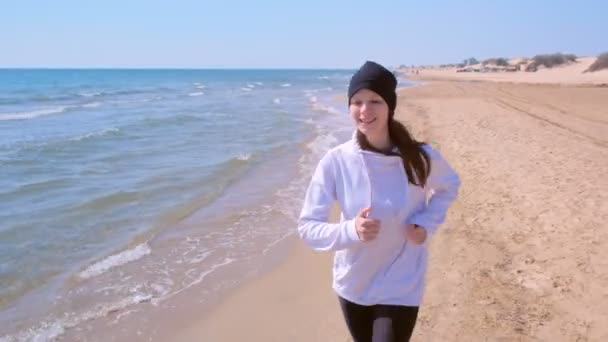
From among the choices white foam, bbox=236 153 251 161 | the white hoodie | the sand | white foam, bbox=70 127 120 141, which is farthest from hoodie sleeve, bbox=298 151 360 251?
the sand

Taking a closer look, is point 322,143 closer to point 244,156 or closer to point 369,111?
point 244,156

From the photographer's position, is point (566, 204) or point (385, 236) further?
point (566, 204)

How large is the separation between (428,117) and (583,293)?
15591mm

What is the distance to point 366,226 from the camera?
6.62 feet

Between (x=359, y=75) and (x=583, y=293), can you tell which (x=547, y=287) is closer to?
(x=583, y=293)

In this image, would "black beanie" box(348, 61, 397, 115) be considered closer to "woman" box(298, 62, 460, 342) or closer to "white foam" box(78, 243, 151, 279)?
"woman" box(298, 62, 460, 342)

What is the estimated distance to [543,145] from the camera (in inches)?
426

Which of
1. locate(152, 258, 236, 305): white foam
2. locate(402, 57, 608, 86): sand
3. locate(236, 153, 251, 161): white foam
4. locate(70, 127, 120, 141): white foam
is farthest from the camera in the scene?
locate(402, 57, 608, 86): sand

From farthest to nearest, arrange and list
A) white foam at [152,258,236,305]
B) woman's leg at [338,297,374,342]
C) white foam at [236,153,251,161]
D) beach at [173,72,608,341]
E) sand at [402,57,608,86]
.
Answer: sand at [402,57,608,86] < white foam at [236,153,251,161] < white foam at [152,258,236,305] < beach at [173,72,608,341] < woman's leg at [338,297,374,342]

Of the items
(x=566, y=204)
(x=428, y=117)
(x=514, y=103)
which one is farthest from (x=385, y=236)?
(x=514, y=103)

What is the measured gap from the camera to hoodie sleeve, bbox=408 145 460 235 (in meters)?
2.18

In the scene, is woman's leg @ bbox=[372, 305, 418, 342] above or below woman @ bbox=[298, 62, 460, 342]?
below

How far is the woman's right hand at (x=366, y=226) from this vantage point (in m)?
2.02

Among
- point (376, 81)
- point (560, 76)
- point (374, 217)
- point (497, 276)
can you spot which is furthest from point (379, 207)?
point (560, 76)
